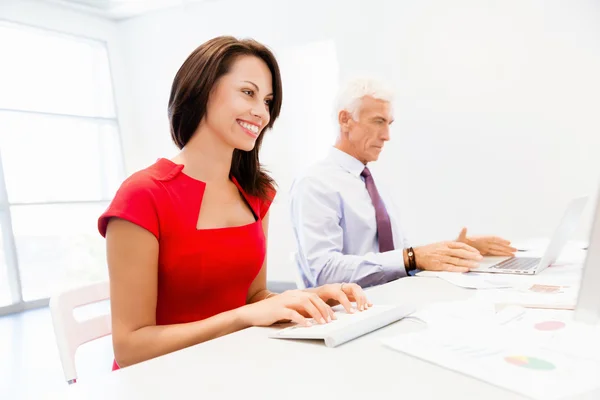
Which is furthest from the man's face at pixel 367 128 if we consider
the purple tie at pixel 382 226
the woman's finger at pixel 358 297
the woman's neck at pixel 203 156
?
the woman's finger at pixel 358 297

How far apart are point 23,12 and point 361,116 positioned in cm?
521

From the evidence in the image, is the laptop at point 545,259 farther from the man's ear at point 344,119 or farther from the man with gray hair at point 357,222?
the man's ear at point 344,119

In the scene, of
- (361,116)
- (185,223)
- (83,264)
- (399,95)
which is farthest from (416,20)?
(83,264)

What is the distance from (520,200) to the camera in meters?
4.00

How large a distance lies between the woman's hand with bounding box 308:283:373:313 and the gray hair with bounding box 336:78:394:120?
1.26 m

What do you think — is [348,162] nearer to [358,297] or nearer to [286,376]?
[358,297]

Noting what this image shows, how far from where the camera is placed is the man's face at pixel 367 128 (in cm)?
225

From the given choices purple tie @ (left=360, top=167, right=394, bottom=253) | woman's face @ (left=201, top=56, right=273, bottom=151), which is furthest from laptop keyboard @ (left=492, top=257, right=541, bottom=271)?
woman's face @ (left=201, top=56, right=273, bottom=151)

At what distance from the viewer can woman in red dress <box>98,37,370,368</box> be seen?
3.60ft

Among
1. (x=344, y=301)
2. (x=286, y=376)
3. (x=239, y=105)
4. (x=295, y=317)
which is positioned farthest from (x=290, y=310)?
(x=239, y=105)

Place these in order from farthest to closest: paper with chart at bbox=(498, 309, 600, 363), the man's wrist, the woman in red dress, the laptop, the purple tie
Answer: the purple tie → the man's wrist → the laptop → the woman in red dress → paper with chart at bbox=(498, 309, 600, 363)

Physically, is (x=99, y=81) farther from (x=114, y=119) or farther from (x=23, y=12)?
(x=23, y=12)

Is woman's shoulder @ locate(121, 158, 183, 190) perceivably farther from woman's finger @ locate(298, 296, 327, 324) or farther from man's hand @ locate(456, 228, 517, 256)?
man's hand @ locate(456, 228, 517, 256)

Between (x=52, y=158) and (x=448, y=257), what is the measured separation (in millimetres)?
5784
